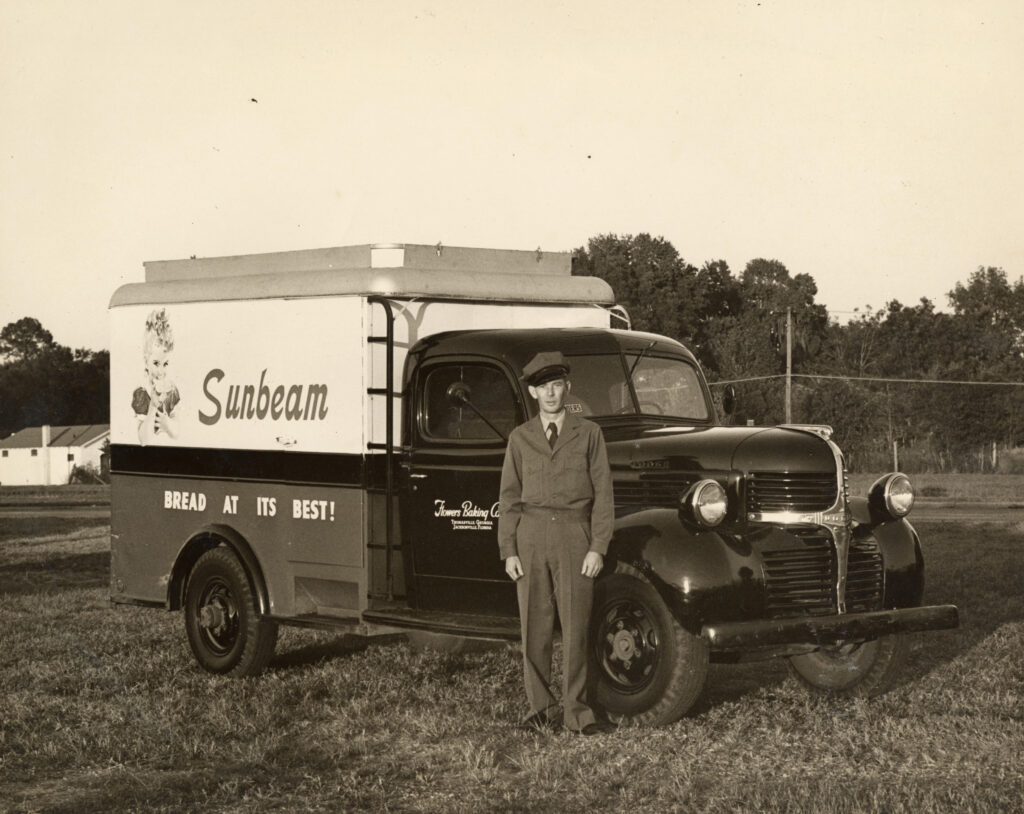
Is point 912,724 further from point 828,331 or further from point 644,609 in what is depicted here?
point 828,331

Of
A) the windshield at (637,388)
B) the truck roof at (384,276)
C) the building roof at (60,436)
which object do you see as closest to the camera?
the windshield at (637,388)

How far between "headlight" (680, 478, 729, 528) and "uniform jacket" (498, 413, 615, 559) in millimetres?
429

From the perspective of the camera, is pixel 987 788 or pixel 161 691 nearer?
pixel 987 788

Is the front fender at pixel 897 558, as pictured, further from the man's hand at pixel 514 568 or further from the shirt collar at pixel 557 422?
the man's hand at pixel 514 568

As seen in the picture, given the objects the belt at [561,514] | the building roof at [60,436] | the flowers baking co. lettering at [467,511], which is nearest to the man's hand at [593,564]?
the belt at [561,514]

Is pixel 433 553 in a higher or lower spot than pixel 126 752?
higher

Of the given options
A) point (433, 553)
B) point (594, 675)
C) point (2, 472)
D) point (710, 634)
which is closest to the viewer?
point (710, 634)

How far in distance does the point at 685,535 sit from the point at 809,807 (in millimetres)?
2095

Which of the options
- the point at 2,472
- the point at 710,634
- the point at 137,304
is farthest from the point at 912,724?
the point at 2,472

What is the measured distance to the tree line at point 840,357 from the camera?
182 ft

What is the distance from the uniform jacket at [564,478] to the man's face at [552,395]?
9 centimetres

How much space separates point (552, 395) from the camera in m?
8.07

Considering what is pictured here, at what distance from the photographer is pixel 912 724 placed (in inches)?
315

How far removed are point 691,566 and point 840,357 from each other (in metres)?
55.6
